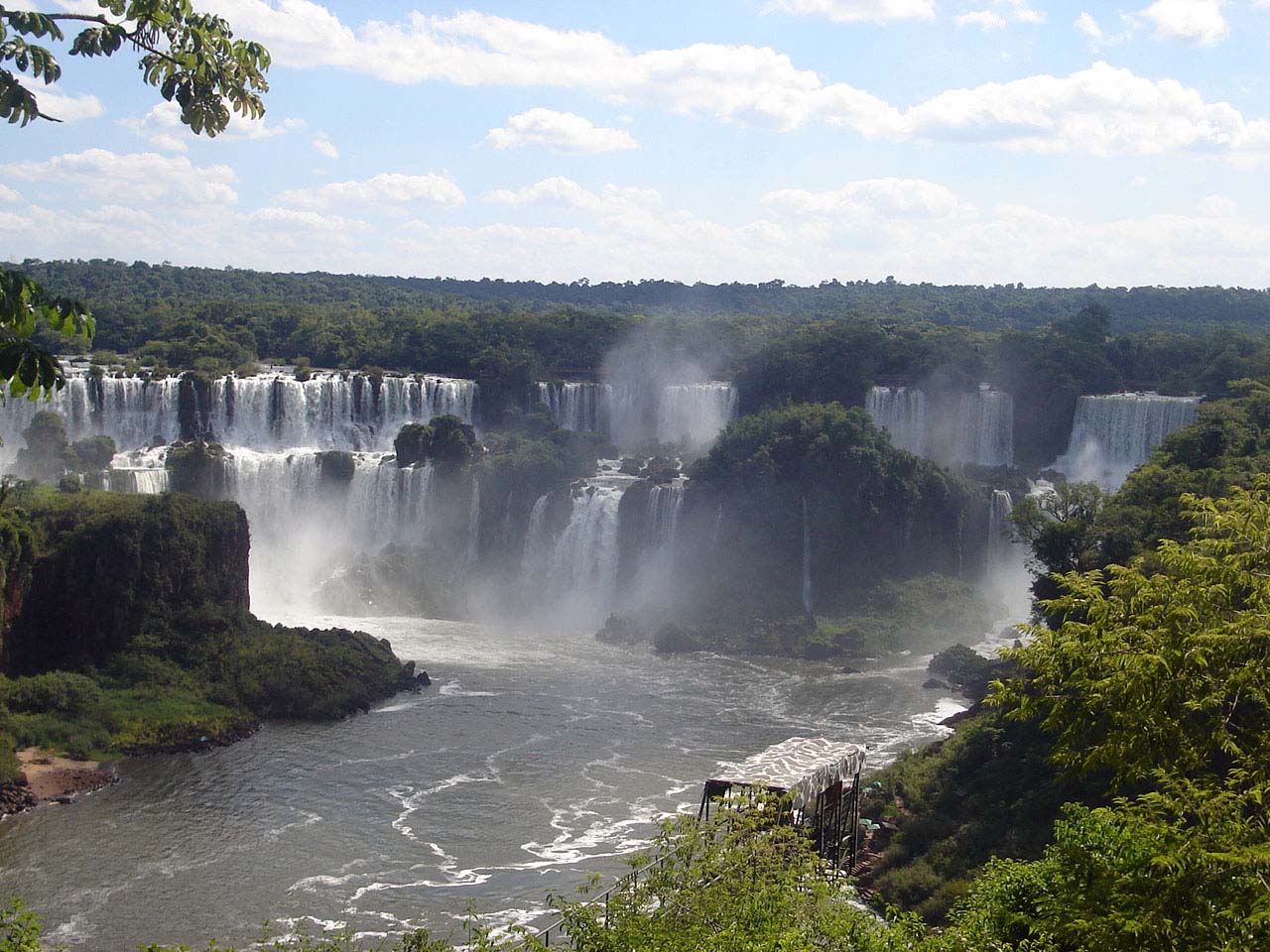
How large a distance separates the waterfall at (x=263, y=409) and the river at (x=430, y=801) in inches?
750

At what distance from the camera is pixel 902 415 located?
62656 millimetres

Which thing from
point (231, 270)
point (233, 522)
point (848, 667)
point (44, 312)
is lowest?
point (848, 667)

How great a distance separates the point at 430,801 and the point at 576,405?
1486 inches

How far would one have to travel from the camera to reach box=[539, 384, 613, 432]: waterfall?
65562 mm

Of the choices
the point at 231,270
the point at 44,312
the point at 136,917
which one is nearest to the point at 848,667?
the point at 136,917

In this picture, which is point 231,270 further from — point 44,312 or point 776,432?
point 44,312

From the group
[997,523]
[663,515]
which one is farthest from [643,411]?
[997,523]

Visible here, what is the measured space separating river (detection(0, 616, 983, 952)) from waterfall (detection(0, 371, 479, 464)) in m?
19.1

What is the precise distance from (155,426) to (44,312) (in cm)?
5366

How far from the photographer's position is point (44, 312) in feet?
21.2

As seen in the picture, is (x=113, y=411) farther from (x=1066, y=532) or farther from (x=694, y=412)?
(x=1066, y=532)

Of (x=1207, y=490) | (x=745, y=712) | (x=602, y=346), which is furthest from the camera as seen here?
(x=602, y=346)

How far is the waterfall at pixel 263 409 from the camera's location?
56062 mm

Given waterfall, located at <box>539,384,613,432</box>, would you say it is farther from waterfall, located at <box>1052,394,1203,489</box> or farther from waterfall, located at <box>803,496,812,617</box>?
waterfall, located at <box>1052,394,1203,489</box>
